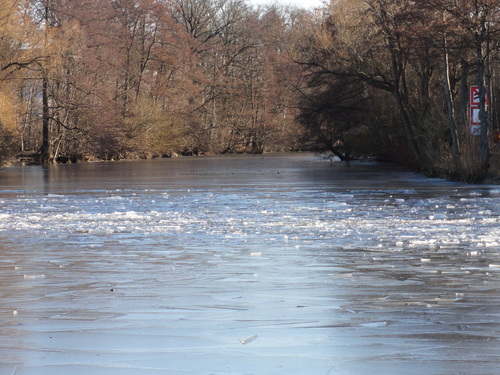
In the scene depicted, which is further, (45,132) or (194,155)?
(194,155)

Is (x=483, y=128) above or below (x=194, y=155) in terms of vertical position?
above

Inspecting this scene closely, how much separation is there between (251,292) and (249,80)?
3286 inches

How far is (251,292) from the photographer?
892 centimetres

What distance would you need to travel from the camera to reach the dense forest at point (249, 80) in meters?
34.4

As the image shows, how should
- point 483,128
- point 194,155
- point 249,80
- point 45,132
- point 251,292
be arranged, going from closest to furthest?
point 251,292 → point 483,128 → point 45,132 → point 194,155 → point 249,80

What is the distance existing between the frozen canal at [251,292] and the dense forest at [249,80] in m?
15.3

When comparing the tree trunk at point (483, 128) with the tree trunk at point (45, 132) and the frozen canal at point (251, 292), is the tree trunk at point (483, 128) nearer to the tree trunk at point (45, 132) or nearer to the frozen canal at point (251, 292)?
the frozen canal at point (251, 292)

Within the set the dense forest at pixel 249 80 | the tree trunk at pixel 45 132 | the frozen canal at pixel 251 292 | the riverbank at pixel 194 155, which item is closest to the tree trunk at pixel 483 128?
the dense forest at pixel 249 80

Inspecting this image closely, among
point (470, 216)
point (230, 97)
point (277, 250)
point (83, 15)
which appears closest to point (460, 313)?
point (277, 250)

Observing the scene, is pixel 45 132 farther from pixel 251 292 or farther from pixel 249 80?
pixel 251 292

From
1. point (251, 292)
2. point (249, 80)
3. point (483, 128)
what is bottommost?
point (251, 292)

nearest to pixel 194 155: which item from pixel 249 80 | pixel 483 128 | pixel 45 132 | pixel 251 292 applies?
pixel 249 80

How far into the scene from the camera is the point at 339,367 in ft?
19.3

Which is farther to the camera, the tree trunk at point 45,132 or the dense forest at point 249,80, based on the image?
the tree trunk at point 45,132
